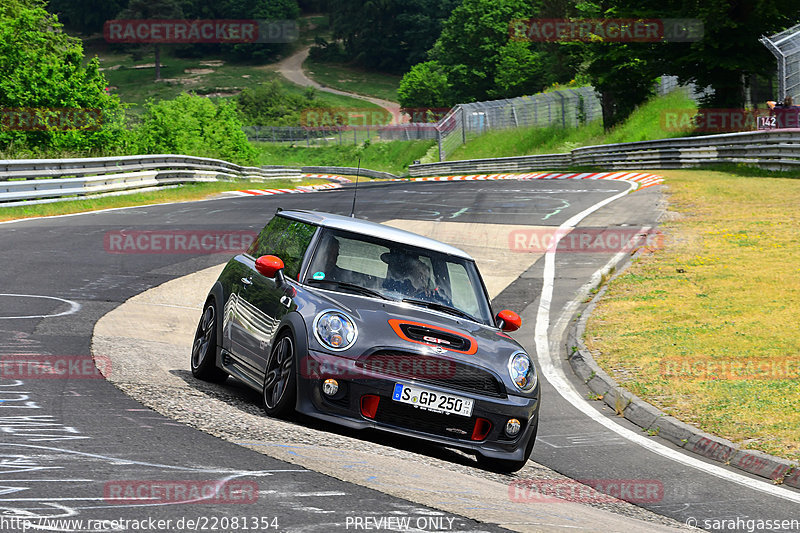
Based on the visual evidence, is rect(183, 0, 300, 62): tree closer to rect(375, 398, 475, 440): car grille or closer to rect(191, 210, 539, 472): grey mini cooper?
rect(191, 210, 539, 472): grey mini cooper

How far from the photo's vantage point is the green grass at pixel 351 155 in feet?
280

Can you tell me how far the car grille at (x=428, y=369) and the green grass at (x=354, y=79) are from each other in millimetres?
138954

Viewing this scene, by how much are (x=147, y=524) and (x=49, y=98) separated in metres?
35.3

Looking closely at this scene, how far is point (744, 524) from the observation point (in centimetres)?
645

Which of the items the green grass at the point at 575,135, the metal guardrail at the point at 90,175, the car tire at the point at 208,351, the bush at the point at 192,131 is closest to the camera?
the car tire at the point at 208,351

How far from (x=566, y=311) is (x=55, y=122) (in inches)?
1029

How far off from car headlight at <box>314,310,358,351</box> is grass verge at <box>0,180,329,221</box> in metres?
16.8

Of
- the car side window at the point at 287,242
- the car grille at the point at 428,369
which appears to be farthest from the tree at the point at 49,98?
the car grille at the point at 428,369

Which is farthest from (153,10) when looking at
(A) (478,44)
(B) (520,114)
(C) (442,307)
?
(C) (442,307)

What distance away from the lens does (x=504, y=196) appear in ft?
99.5

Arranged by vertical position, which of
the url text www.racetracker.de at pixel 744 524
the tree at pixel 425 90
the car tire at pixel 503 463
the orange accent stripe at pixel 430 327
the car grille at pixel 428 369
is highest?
the tree at pixel 425 90

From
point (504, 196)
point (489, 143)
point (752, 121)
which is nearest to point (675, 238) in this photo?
point (504, 196)

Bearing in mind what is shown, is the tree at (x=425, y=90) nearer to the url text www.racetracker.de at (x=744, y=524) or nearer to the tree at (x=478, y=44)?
the tree at (x=478, y=44)

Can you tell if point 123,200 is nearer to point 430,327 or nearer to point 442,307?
point 442,307
